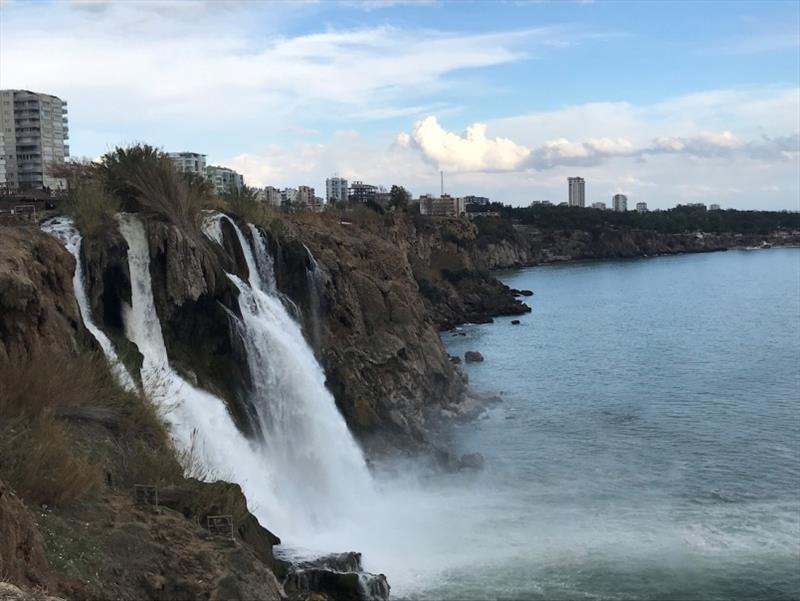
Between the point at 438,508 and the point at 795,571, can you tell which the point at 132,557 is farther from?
the point at 795,571

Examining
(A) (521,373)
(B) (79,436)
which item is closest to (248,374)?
(B) (79,436)

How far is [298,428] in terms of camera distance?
23781 mm

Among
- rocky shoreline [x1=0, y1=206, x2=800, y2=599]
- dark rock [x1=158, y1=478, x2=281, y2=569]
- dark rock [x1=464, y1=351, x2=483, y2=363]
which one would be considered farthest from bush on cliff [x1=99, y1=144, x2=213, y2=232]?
dark rock [x1=464, y1=351, x2=483, y2=363]

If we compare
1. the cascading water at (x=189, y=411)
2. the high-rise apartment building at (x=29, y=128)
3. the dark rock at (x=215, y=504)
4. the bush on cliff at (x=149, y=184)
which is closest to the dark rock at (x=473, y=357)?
the bush on cliff at (x=149, y=184)

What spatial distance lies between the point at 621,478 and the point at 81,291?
61.9 feet

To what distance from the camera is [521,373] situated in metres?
48.5

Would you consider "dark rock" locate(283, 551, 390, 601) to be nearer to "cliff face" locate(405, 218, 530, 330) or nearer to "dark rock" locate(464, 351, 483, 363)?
"dark rock" locate(464, 351, 483, 363)

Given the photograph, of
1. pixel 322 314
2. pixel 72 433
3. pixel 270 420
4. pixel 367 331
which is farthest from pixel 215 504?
pixel 367 331

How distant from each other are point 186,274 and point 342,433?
7.42 metres

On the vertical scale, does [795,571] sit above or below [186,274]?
below

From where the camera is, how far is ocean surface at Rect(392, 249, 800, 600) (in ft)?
65.3

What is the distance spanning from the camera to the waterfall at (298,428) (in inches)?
885

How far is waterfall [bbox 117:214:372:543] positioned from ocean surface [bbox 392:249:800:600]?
2483mm

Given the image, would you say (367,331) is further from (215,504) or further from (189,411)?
(215,504)
